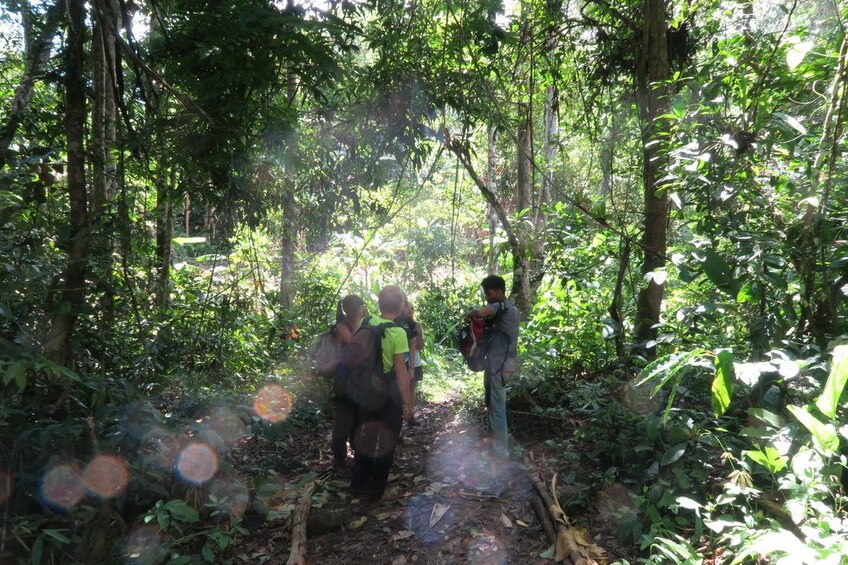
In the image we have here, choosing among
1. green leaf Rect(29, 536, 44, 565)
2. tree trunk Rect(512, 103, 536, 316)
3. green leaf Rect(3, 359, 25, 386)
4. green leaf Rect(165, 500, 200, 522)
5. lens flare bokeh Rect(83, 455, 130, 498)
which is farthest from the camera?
tree trunk Rect(512, 103, 536, 316)

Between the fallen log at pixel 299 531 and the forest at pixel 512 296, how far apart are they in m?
0.02

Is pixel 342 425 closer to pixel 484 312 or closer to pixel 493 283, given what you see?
pixel 484 312

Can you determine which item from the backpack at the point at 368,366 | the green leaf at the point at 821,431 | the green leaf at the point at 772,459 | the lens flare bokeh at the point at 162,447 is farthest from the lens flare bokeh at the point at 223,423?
the green leaf at the point at 821,431

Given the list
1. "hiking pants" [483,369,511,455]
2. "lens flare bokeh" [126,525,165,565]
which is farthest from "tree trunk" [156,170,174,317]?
"hiking pants" [483,369,511,455]

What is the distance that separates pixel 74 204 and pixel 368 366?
2.50 meters

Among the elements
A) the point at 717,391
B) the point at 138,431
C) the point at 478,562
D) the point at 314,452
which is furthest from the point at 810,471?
the point at 314,452

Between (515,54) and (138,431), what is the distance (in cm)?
616

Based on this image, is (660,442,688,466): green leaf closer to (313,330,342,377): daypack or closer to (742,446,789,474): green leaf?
(742,446,789,474): green leaf

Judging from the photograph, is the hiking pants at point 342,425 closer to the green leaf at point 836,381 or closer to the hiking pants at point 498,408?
the hiking pants at point 498,408

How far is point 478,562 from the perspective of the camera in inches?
148

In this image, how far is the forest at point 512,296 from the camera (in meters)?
3.23

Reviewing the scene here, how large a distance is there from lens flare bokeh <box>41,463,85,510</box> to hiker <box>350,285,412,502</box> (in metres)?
2.04

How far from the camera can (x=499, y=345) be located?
5.25 metres

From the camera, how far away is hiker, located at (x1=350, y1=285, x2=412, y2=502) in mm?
4480
